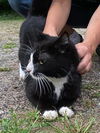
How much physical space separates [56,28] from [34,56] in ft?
2.02

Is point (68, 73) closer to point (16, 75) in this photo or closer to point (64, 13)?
point (64, 13)

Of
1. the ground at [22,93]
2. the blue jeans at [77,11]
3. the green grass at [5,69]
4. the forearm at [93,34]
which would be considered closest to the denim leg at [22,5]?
the blue jeans at [77,11]

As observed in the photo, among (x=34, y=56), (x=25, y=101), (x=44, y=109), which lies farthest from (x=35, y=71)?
(x=25, y=101)

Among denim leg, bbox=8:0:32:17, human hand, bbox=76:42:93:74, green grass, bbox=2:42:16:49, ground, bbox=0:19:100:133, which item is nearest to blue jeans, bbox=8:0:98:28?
denim leg, bbox=8:0:32:17

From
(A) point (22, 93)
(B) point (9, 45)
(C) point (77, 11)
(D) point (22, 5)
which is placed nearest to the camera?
(A) point (22, 93)

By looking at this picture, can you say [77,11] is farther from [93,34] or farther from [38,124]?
[38,124]

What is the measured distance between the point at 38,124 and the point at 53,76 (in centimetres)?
27

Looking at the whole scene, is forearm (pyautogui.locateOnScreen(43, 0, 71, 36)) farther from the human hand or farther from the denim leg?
the denim leg

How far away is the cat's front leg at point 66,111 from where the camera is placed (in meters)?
2.07

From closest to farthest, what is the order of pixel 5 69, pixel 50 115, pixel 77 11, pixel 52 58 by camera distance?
pixel 52 58 → pixel 50 115 → pixel 5 69 → pixel 77 11

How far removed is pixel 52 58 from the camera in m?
1.93

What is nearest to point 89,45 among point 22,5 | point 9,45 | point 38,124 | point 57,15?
point 57,15

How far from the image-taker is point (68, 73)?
2016 mm

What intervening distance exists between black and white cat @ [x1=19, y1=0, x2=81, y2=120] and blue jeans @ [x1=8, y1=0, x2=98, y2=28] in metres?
1.17
